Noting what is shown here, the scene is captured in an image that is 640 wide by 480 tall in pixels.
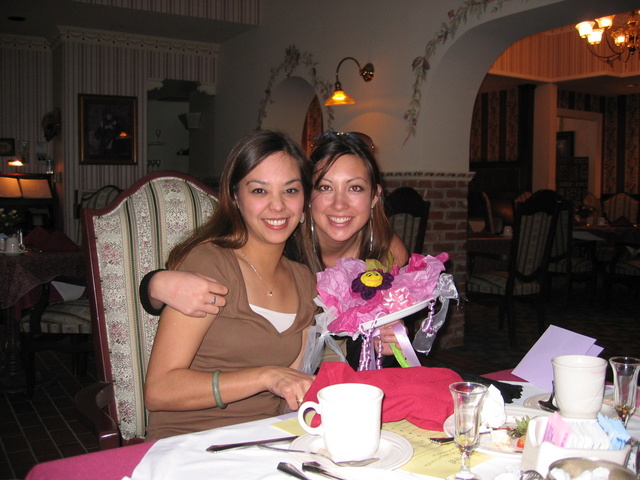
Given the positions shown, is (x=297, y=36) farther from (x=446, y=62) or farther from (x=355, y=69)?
(x=446, y=62)

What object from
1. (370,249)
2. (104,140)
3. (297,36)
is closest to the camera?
(370,249)

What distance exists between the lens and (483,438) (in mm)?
1032

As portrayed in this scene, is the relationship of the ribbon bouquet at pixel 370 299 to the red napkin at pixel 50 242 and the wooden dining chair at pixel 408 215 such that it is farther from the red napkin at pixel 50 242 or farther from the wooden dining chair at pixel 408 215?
the red napkin at pixel 50 242

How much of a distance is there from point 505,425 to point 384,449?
247 millimetres

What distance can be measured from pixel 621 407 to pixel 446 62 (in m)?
4.06

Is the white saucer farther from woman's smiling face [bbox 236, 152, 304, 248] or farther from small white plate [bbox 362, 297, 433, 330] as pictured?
woman's smiling face [bbox 236, 152, 304, 248]

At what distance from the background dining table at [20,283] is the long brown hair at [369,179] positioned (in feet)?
7.52

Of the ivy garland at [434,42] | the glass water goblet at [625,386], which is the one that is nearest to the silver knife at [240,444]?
the glass water goblet at [625,386]

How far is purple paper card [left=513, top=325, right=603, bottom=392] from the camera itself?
1.35 m

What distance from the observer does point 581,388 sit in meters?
0.99

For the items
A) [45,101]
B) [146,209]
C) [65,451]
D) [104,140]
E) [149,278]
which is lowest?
[65,451]

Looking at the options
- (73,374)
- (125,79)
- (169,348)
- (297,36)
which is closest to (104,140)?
(125,79)

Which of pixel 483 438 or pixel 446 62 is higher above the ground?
pixel 446 62

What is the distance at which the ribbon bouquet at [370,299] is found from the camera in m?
1.34
